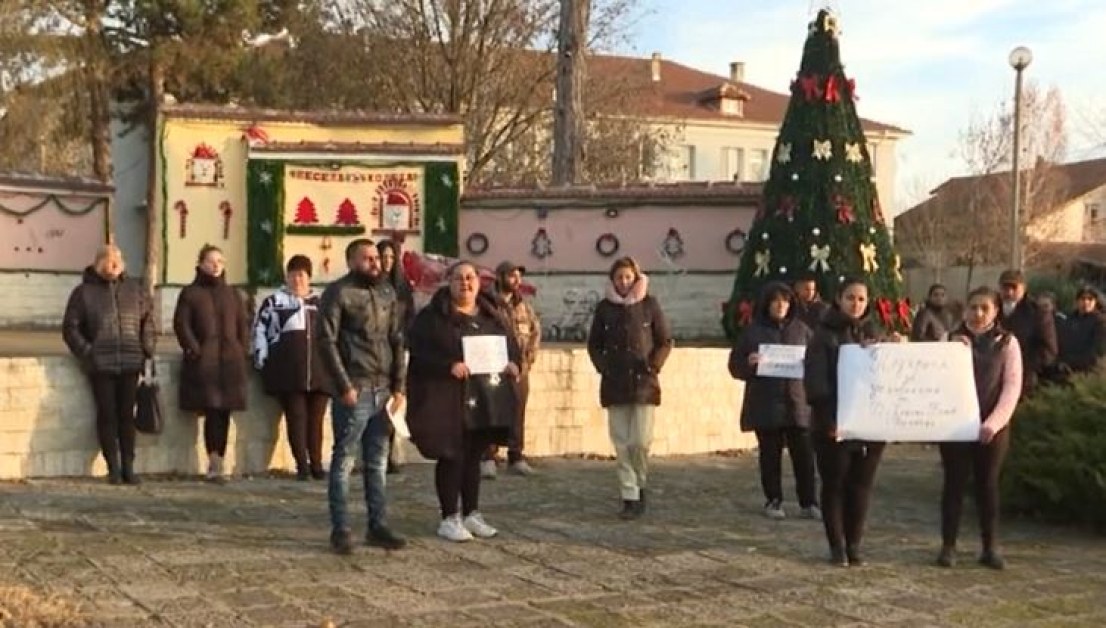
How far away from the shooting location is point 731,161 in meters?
72.1

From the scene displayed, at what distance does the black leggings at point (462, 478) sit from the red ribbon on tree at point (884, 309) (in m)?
10.5

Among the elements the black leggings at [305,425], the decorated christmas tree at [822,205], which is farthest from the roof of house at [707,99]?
the black leggings at [305,425]

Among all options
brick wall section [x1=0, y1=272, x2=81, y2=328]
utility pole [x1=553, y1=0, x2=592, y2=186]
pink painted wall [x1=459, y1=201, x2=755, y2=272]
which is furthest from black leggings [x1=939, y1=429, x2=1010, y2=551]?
brick wall section [x1=0, y1=272, x2=81, y2=328]

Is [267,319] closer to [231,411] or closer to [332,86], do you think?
[231,411]

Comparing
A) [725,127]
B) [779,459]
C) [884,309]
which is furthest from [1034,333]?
[725,127]

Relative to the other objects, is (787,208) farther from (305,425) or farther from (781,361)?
(305,425)

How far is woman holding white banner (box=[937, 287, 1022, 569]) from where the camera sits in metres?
8.34

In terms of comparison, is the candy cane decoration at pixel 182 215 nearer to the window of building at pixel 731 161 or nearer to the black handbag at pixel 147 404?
the black handbag at pixel 147 404

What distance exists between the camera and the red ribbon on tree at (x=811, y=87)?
19297 mm

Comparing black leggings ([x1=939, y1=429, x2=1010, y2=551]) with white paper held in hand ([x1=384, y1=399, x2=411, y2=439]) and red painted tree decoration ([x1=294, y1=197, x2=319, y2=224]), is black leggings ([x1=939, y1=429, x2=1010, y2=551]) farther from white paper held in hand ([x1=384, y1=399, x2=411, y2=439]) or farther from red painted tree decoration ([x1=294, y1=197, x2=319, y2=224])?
red painted tree decoration ([x1=294, y1=197, x2=319, y2=224])

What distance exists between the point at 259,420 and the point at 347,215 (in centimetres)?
1314

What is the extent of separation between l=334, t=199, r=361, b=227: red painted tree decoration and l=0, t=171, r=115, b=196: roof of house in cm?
722

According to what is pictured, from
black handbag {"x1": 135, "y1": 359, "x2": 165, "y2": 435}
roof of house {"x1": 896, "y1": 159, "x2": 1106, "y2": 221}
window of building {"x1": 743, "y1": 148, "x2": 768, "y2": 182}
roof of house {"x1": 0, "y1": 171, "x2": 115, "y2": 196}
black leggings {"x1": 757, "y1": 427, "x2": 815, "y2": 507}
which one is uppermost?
window of building {"x1": 743, "y1": 148, "x2": 768, "y2": 182}

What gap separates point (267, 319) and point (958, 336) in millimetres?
5427
